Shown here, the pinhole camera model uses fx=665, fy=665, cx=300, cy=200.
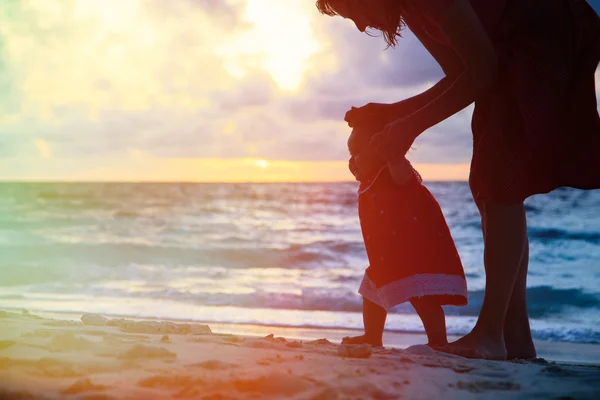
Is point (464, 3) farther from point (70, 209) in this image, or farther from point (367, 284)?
point (70, 209)

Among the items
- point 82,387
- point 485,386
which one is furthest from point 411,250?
point 82,387

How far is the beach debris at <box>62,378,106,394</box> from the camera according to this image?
1.62 metres

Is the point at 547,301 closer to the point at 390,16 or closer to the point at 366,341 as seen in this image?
the point at 366,341

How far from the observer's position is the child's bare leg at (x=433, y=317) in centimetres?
258

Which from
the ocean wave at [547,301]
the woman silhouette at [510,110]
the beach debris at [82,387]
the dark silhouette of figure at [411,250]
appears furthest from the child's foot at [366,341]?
the ocean wave at [547,301]

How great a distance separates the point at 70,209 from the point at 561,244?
1883 centimetres

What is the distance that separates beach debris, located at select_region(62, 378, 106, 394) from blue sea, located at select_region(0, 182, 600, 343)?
360 centimetres

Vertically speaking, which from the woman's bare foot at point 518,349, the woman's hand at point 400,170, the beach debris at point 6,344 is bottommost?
the beach debris at point 6,344

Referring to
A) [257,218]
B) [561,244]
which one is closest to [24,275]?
[561,244]

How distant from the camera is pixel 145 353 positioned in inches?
80.6

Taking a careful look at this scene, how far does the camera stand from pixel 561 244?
12.2m

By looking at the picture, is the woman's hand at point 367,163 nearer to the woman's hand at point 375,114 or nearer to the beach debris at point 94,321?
the woman's hand at point 375,114

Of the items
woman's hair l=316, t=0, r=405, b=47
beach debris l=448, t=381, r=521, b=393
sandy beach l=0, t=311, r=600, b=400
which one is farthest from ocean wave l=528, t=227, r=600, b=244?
beach debris l=448, t=381, r=521, b=393

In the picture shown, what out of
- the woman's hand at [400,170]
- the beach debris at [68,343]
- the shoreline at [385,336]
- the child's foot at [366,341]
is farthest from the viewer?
the shoreline at [385,336]
